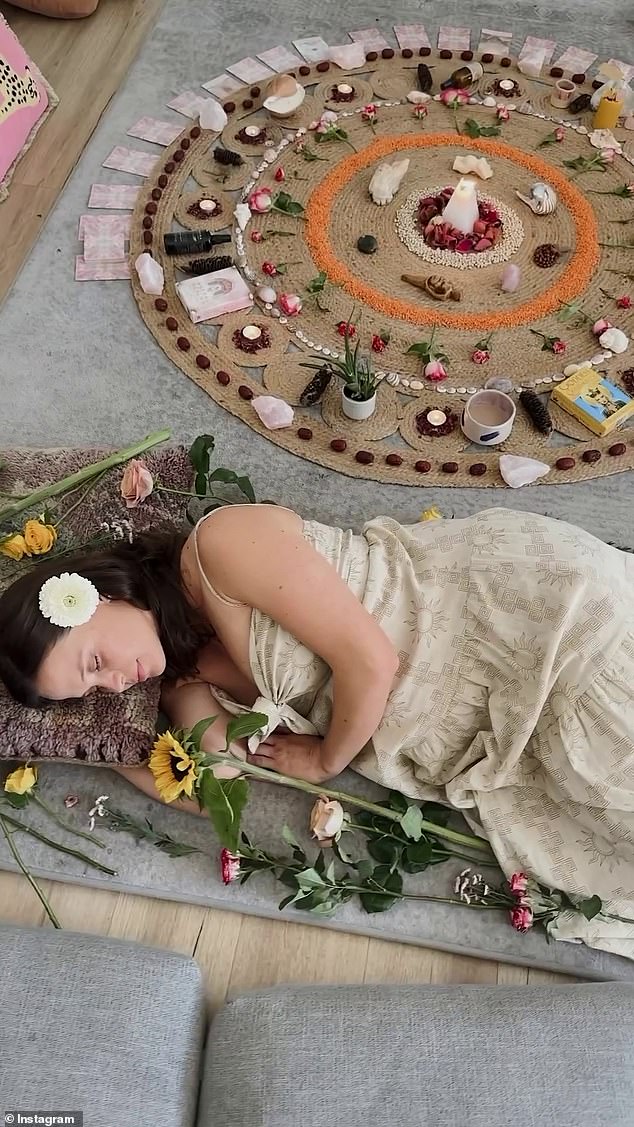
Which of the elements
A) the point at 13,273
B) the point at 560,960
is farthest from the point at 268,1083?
the point at 13,273

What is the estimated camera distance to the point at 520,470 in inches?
67.2

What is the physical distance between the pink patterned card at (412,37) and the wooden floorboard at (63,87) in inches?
30.3

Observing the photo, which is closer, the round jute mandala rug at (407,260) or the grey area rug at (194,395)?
the grey area rug at (194,395)

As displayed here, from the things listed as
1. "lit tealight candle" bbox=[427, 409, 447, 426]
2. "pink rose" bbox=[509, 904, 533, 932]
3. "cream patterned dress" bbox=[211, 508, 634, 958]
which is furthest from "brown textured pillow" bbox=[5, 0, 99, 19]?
A: "pink rose" bbox=[509, 904, 533, 932]

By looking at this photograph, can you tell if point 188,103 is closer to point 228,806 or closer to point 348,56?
point 348,56

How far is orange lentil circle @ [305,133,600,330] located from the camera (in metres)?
1.95

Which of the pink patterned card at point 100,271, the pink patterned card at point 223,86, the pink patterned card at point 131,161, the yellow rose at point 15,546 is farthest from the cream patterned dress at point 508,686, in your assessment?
the pink patterned card at point 223,86

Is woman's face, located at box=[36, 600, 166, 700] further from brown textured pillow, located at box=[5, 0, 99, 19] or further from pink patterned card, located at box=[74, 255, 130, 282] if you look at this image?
brown textured pillow, located at box=[5, 0, 99, 19]

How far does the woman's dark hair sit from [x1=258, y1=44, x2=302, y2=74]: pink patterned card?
1.75 metres

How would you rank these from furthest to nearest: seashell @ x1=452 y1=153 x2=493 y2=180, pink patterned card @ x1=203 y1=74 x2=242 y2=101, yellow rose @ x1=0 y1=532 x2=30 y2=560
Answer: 1. pink patterned card @ x1=203 y1=74 x2=242 y2=101
2. seashell @ x1=452 y1=153 x2=493 y2=180
3. yellow rose @ x1=0 y1=532 x2=30 y2=560

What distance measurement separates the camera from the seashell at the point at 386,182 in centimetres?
211

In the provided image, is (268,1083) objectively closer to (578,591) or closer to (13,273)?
(578,591)

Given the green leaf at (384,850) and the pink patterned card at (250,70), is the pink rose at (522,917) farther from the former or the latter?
the pink patterned card at (250,70)

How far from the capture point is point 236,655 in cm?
126
